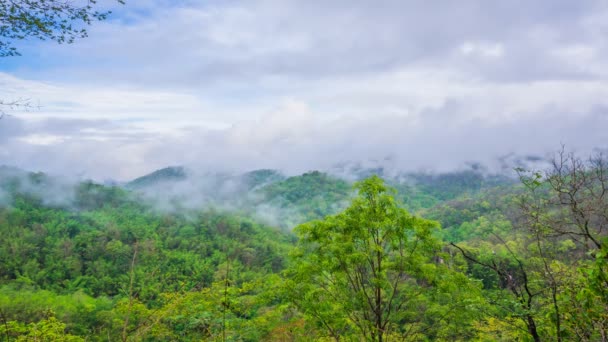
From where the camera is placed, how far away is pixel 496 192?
115 metres

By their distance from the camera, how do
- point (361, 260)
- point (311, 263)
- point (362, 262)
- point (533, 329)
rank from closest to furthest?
point (533, 329) < point (361, 260) < point (362, 262) < point (311, 263)

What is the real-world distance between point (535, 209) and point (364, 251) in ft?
14.0

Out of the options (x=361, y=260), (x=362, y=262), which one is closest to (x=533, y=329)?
(x=361, y=260)

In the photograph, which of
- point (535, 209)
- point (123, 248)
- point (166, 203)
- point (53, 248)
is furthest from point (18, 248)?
point (535, 209)

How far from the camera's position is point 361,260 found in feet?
25.6

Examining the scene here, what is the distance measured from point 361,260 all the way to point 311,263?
1261mm

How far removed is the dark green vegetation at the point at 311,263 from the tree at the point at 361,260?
1.5 inches

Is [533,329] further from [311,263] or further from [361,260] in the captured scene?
[311,263]

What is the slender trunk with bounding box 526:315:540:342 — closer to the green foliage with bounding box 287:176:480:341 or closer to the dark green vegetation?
the dark green vegetation

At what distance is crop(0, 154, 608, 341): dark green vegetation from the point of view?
401 centimetres

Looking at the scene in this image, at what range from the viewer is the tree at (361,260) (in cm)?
781

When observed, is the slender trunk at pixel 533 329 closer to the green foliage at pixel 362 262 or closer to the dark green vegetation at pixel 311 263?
the dark green vegetation at pixel 311 263

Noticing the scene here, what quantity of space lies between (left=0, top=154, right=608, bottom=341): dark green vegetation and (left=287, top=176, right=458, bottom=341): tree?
4 cm

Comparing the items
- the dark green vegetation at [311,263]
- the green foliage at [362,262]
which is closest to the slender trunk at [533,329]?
the dark green vegetation at [311,263]
